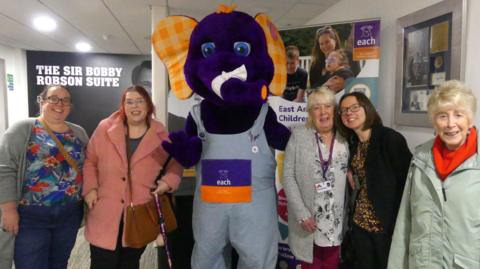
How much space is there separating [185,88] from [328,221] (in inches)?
40.1

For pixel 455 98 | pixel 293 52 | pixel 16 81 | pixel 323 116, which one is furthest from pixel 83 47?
pixel 455 98

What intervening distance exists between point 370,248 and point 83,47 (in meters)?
5.95

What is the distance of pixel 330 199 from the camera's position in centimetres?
172

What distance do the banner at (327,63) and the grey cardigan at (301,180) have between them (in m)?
0.58

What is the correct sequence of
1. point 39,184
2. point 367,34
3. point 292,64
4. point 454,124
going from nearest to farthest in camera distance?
1. point 454,124
2. point 39,184
3. point 367,34
4. point 292,64

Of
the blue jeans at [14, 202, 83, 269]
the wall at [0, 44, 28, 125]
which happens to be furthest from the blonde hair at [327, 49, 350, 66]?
the wall at [0, 44, 28, 125]

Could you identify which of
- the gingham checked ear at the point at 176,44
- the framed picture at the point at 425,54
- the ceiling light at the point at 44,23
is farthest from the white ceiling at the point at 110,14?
the gingham checked ear at the point at 176,44

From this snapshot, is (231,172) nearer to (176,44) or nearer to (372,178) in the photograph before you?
(372,178)

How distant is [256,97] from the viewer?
4.94 ft

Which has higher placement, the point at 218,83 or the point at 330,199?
the point at 218,83

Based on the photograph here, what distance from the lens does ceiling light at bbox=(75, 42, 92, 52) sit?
5.71m

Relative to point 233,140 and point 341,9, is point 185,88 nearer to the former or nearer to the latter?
point 233,140

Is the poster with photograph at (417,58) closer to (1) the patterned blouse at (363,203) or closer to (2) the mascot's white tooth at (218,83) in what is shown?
(1) the patterned blouse at (363,203)

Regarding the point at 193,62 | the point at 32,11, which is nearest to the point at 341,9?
the point at 193,62
